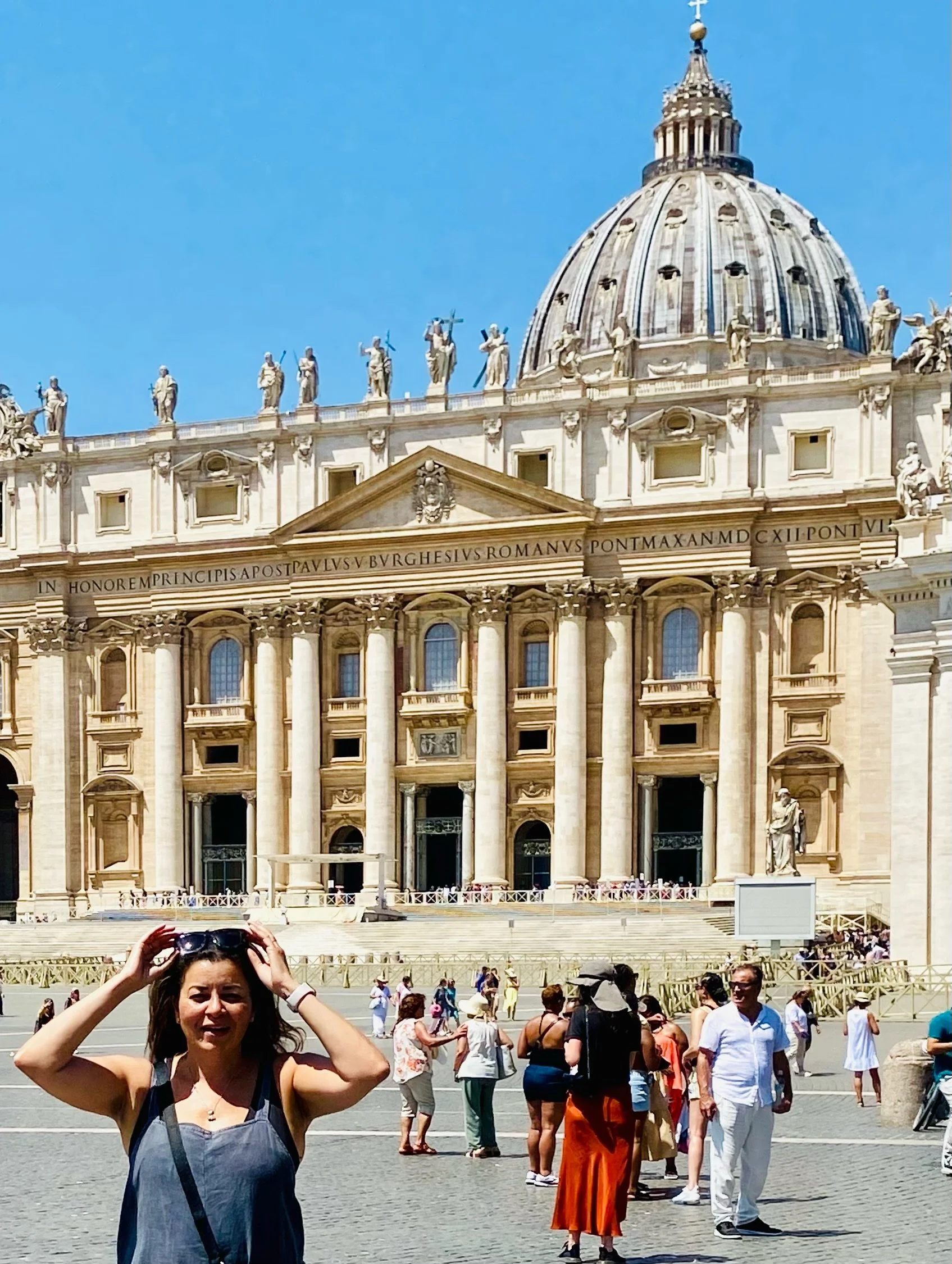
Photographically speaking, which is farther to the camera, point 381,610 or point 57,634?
point 57,634

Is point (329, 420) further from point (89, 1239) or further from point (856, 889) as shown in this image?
point (89, 1239)

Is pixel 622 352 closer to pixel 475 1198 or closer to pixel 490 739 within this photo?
pixel 490 739

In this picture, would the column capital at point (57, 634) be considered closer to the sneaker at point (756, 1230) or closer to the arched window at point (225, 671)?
the arched window at point (225, 671)

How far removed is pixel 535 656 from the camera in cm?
6706

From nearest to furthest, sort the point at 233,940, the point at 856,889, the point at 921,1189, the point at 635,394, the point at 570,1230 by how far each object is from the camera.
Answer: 1. the point at 233,940
2. the point at 570,1230
3. the point at 921,1189
4. the point at 856,889
5. the point at 635,394

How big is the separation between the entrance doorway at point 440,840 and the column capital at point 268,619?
7002 mm

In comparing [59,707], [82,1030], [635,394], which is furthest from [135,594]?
[82,1030]

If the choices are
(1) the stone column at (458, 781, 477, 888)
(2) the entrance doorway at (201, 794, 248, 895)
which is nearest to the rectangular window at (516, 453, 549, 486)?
(1) the stone column at (458, 781, 477, 888)

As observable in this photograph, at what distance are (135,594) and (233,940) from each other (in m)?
66.2

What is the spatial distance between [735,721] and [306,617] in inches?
553

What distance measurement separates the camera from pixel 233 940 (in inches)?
239

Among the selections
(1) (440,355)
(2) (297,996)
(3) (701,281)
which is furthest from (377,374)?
(2) (297,996)

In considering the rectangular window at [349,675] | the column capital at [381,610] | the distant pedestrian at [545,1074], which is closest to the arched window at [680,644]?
the column capital at [381,610]

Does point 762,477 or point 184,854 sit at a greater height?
point 762,477
